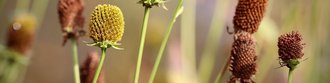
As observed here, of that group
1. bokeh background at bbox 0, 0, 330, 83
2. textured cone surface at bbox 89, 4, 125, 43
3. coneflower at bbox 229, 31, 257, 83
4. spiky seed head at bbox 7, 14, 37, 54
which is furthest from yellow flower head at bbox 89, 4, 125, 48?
spiky seed head at bbox 7, 14, 37, 54

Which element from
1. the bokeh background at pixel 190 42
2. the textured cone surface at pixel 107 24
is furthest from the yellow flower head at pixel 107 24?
the bokeh background at pixel 190 42

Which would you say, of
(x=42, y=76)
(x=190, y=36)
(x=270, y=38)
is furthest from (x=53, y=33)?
(x=270, y=38)

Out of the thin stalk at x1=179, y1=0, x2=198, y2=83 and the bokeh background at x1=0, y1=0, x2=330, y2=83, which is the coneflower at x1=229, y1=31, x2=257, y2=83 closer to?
the bokeh background at x1=0, y1=0, x2=330, y2=83

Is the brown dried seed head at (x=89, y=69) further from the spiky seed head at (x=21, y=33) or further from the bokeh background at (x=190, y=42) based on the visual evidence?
the spiky seed head at (x=21, y=33)

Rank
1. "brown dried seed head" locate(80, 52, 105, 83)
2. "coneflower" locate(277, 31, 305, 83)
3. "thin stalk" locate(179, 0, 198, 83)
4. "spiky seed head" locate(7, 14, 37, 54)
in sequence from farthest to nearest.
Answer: "spiky seed head" locate(7, 14, 37, 54)
"thin stalk" locate(179, 0, 198, 83)
"brown dried seed head" locate(80, 52, 105, 83)
"coneflower" locate(277, 31, 305, 83)

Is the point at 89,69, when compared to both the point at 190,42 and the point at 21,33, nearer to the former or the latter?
the point at 190,42

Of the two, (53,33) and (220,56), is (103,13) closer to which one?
(220,56)

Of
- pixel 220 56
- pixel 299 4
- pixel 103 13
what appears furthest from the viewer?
pixel 220 56
